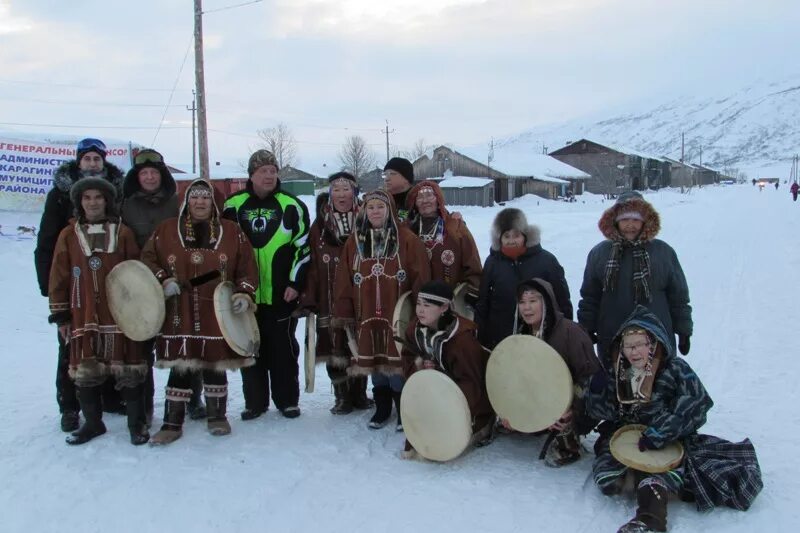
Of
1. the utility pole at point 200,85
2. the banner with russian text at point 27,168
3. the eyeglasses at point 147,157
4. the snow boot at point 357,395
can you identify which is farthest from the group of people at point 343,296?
the banner with russian text at point 27,168

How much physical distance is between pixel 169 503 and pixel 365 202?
229cm

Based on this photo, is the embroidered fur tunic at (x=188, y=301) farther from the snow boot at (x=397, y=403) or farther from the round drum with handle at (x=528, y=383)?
the round drum with handle at (x=528, y=383)

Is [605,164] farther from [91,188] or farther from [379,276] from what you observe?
[91,188]

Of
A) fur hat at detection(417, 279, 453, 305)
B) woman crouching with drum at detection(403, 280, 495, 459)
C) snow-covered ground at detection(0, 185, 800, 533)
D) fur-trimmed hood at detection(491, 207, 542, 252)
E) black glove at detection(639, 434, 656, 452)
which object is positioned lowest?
snow-covered ground at detection(0, 185, 800, 533)

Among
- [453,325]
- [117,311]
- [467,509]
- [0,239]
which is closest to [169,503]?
[117,311]

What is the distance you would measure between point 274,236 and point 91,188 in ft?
4.16

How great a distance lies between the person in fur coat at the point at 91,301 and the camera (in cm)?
431

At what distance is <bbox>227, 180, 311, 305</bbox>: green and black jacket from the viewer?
4.84m

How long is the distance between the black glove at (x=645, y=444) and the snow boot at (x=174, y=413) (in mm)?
2991

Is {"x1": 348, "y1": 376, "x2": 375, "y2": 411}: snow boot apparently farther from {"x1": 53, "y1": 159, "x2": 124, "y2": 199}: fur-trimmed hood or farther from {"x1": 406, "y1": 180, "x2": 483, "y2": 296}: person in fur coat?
{"x1": 53, "y1": 159, "x2": 124, "y2": 199}: fur-trimmed hood

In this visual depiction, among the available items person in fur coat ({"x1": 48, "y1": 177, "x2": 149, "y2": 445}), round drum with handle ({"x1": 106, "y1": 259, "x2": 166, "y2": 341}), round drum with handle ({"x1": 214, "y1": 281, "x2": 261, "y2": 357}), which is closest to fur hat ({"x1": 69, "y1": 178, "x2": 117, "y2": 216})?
person in fur coat ({"x1": 48, "y1": 177, "x2": 149, "y2": 445})

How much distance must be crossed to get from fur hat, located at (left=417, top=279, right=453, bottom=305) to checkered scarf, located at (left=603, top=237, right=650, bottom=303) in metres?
1.08

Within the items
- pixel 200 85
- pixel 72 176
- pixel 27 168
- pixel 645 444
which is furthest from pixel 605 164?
pixel 645 444

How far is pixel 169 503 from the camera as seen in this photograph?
3.65 metres
